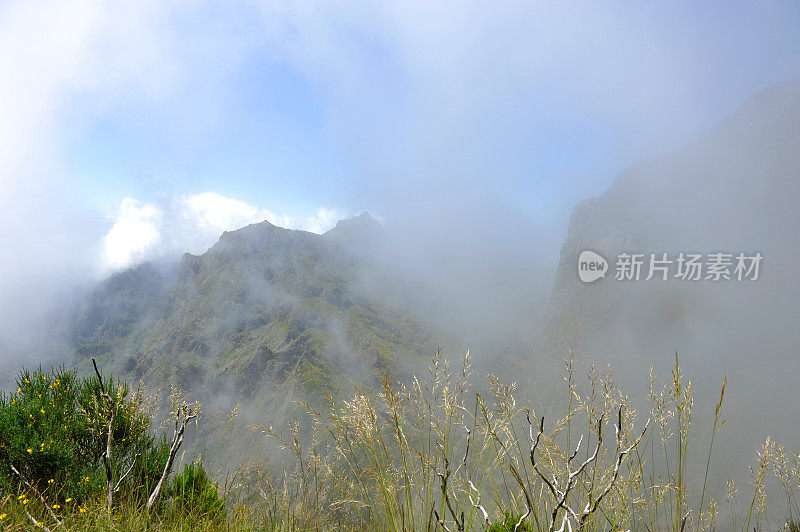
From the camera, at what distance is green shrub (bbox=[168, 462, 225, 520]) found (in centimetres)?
577

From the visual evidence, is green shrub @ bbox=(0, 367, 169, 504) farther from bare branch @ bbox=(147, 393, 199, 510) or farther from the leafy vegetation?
bare branch @ bbox=(147, 393, 199, 510)

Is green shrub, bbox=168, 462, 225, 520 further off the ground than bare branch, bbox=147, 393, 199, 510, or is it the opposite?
bare branch, bbox=147, 393, 199, 510

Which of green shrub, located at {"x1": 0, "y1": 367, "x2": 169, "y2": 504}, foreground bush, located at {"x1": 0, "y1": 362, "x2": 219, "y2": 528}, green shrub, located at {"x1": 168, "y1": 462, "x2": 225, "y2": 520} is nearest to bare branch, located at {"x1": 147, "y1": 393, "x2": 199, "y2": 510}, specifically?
foreground bush, located at {"x1": 0, "y1": 362, "x2": 219, "y2": 528}

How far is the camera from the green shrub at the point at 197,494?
577 centimetres

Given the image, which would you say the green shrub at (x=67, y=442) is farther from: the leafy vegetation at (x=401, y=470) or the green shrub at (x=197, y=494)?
the green shrub at (x=197, y=494)

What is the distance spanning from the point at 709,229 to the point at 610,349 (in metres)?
44.5

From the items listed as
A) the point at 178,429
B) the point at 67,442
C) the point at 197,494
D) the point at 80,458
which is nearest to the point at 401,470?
the point at 178,429

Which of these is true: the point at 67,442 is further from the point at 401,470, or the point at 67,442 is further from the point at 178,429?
the point at 401,470

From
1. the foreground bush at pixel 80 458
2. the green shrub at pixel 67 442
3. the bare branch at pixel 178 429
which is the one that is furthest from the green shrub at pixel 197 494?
the bare branch at pixel 178 429

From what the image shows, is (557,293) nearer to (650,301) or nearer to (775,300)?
(650,301)

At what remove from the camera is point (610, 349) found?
116875 mm

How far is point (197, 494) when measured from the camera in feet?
20.5

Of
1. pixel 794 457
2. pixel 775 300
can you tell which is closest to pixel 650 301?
pixel 775 300

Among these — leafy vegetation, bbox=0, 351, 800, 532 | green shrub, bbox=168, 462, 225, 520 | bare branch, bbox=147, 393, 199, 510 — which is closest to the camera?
leafy vegetation, bbox=0, 351, 800, 532
